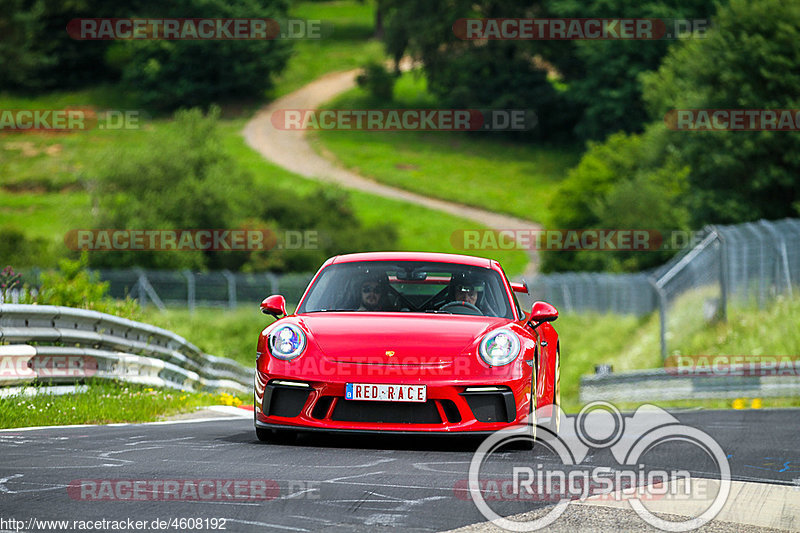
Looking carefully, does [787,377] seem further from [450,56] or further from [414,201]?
[450,56]

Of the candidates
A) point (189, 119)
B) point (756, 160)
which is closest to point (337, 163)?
point (189, 119)

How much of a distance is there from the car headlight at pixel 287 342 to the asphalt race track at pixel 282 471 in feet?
2.12

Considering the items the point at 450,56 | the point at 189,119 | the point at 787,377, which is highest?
the point at 450,56

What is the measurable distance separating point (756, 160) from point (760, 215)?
1895 mm

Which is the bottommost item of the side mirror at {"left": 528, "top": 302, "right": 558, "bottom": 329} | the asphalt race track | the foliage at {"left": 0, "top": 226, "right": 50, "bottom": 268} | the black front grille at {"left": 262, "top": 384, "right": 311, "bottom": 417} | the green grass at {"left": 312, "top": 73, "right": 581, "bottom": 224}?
the asphalt race track

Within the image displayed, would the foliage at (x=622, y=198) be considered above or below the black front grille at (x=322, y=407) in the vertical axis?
above

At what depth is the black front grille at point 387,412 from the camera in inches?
321

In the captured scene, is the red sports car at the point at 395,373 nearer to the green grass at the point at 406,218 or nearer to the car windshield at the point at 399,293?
the car windshield at the point at 399,293

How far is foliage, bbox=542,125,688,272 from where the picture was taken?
53125 mm

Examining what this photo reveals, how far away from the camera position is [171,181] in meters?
59.1

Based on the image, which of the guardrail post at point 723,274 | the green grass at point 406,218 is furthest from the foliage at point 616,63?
the guardrail post at point 723,274

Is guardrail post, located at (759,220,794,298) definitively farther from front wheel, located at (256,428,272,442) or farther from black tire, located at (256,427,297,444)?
front wheel, located at (256,428,272,442)

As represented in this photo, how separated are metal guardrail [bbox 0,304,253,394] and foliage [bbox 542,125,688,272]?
116 feet

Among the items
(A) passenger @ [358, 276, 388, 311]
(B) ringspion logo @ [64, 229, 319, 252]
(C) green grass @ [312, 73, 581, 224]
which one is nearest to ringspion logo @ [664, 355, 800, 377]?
(A) passenger @ [358, 276, 388, 311]
